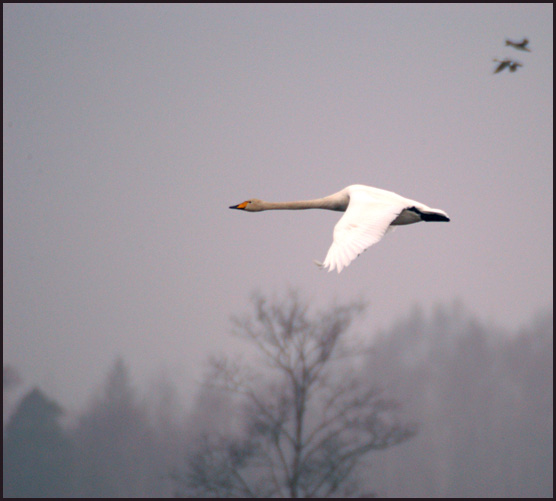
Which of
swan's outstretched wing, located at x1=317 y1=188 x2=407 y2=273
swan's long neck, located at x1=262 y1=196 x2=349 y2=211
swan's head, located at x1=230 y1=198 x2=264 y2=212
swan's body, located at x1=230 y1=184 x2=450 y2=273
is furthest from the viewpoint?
swan's head, located at x1=230 y1=198 x2=264 y2=212

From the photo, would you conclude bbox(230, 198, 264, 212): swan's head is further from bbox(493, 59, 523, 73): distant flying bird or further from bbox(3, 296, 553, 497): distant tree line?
bbox(3, 296, 553, 497): distant tree line

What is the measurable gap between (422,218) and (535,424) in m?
48.7

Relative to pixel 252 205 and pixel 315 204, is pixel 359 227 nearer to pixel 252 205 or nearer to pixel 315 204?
pixel 315 204

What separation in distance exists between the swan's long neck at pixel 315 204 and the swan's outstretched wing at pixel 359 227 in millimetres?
858

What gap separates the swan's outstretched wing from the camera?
7.84m

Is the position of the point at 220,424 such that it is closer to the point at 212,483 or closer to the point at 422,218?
the point at 212,483

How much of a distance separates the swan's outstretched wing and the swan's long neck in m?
0.86

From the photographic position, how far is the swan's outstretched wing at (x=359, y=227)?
7840 mm

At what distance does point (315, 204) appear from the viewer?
37.3 ft

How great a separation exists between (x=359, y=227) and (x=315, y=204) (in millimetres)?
2812

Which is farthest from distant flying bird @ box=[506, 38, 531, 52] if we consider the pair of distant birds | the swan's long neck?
the swan's long neck

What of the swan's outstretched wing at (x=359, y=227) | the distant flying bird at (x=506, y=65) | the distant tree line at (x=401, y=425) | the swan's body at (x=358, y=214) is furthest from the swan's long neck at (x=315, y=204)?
the distant tree line at (x=401, y=425)

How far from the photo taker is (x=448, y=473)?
2127 inches

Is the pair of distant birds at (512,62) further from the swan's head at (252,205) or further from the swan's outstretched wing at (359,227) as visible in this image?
the swan's head at (252,205)
